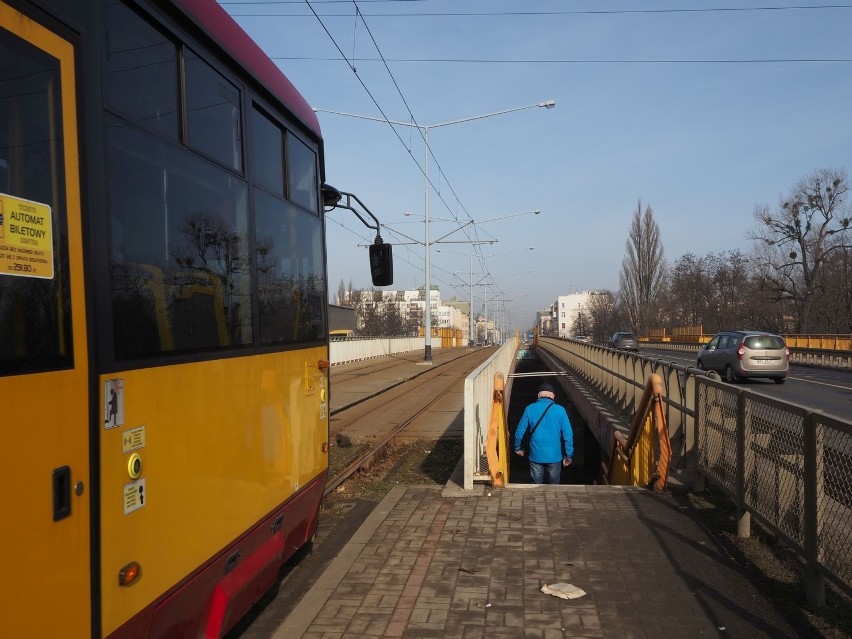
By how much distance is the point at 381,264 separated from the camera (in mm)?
6559

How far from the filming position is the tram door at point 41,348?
197cm

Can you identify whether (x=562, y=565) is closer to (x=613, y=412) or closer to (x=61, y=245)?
(x=61, y=245)

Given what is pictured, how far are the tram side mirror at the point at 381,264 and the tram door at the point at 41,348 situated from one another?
4.27m

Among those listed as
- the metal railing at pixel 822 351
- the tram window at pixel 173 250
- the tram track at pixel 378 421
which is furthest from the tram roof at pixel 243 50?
the metal railing at pixel 822 351

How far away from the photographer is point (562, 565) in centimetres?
509

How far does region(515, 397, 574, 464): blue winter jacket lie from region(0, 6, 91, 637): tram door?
6.66 m

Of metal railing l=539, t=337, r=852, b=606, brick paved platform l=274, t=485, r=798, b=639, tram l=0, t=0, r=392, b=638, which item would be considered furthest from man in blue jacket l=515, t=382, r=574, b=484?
tram l=0, t=0, r=392, b=638

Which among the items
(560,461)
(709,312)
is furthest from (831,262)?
(560,461)

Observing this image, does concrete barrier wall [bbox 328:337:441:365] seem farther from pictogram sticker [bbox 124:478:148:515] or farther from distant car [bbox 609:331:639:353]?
pictogram sticker [bbox 124:478:148:515]

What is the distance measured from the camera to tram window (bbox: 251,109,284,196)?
13.6ft

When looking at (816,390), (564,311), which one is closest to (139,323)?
(816,390)

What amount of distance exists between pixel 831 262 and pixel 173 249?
5523 centimetres

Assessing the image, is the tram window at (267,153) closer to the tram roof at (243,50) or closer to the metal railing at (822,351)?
the tram roof at (243,50)

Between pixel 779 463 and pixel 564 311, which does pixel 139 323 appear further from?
pixel 564 311
